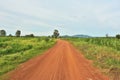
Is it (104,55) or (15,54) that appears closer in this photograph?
(15,54)

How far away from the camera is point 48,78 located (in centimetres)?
1310

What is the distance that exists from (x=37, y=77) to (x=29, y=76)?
2.05ft

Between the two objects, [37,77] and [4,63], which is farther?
[4,63]

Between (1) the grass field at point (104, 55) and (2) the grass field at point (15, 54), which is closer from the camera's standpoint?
(2) the grass field at point (15, 54)

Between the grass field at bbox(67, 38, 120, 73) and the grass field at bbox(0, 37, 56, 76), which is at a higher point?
the grass field at bbox(0, 37, 56, 76)

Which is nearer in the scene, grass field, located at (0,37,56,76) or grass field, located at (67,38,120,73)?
grass field, located at (0,37,56,76)

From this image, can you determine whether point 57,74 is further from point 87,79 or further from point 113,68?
point 113,68

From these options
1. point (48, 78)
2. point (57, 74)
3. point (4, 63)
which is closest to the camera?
point (48, 78)

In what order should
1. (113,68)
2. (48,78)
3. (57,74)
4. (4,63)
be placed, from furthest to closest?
(4,63) < (113,68) < (57,74) < (48,78)

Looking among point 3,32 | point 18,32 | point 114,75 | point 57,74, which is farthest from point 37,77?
point 3,32

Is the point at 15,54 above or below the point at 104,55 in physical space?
above

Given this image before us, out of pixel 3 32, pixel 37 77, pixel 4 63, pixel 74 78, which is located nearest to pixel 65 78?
pixel 74 78

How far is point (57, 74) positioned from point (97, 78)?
2.38m

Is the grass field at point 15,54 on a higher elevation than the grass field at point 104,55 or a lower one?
higher
